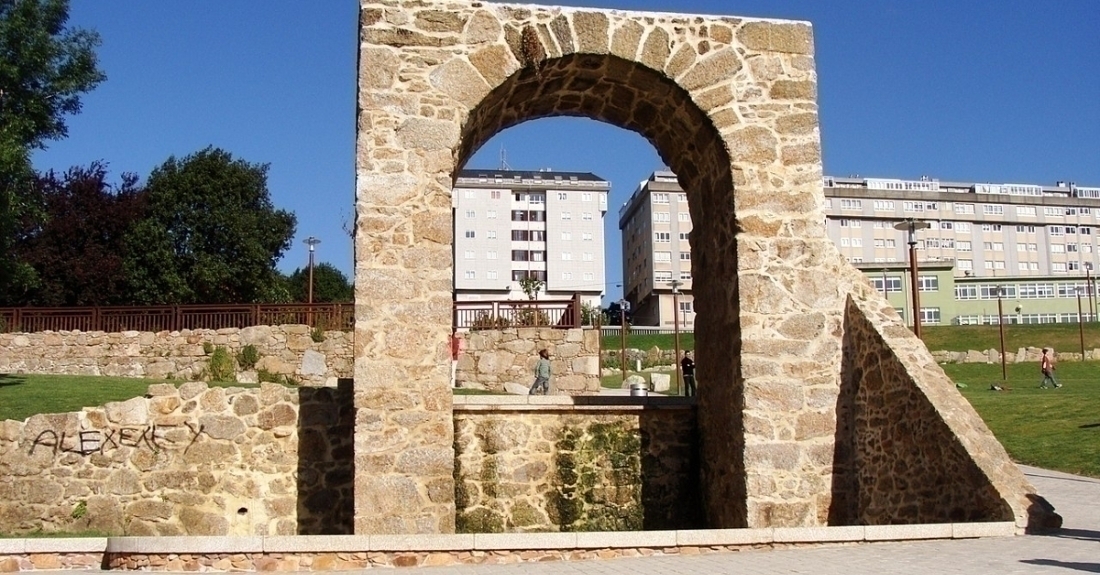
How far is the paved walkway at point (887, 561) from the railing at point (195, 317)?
51.5 feet

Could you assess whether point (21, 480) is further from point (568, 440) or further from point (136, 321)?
point (136, 321)

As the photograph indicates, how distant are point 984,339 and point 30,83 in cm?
4134

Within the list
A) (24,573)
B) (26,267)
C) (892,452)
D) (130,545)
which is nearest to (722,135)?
(892,452)

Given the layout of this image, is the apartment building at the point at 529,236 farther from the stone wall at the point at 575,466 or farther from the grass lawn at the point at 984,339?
the stone wall at the point at 575,466

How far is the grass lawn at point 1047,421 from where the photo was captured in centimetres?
1543

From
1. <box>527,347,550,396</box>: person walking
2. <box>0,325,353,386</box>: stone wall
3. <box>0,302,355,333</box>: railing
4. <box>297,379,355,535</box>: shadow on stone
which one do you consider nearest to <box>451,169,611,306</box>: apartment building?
<box>0,302,355,333</box>: railing

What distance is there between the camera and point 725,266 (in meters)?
9.99

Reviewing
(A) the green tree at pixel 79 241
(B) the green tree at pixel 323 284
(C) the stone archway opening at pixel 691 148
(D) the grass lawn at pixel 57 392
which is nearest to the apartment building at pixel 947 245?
(B) the green tree at pixel 323 284

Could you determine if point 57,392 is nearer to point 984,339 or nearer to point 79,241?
point 79,241

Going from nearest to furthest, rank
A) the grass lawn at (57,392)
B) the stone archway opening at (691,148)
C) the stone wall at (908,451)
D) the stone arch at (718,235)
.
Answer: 1. the stone wall at (908,451)
2. the stone arch at (718,235)
3. the stone archway opening at (691,148)
4. the grass lawn at (57,392)

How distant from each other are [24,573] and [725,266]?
22.4 feet

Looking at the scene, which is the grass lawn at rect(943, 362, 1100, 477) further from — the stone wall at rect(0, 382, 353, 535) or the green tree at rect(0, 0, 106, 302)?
the green tree at rect(0, 0, 106, 302)

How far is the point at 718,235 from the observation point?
1025 cm

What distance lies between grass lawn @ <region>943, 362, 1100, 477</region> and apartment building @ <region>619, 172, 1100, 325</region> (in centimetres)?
2978
